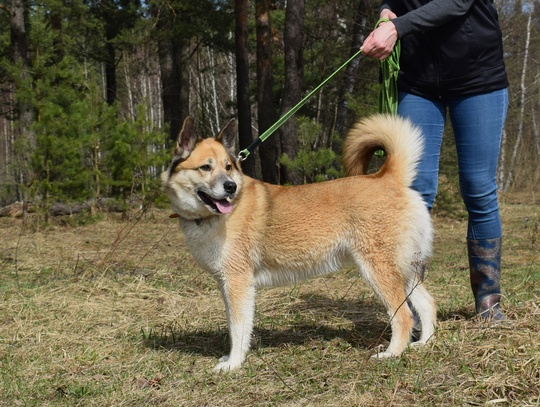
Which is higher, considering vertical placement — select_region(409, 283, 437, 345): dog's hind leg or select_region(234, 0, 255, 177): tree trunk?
select_region(234, 0, 255, 177): tree trunk

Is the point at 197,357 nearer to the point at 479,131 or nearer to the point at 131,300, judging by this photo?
the point at 131,300

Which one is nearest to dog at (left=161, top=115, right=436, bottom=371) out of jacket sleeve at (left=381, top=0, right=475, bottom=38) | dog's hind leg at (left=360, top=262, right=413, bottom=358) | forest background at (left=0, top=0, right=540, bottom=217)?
dog's hind leg at (left=360, top=262, right=413, bottom=358)

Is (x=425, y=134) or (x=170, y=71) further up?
(x=170, y=71)

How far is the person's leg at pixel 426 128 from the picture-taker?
3.47 meters

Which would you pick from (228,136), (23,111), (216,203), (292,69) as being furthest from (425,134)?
(23,111)

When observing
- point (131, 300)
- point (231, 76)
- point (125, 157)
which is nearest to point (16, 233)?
point (125, 157)

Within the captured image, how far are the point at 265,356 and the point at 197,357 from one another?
1.35ft

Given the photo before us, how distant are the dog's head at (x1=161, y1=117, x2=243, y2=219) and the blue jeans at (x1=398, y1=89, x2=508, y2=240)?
1.05m

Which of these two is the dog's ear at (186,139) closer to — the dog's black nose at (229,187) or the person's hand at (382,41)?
the dog's black nose at (229,187)

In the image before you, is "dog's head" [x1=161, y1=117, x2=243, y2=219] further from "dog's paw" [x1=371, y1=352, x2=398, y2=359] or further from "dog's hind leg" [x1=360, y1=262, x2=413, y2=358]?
"dog's paw" [x1=371, y1=352, x2=398, y2=359]

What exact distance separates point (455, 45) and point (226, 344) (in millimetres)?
2193

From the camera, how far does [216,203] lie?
3.36 m

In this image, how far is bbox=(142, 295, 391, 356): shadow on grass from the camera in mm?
3664

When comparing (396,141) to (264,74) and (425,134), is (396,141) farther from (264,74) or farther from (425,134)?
(264,74)
